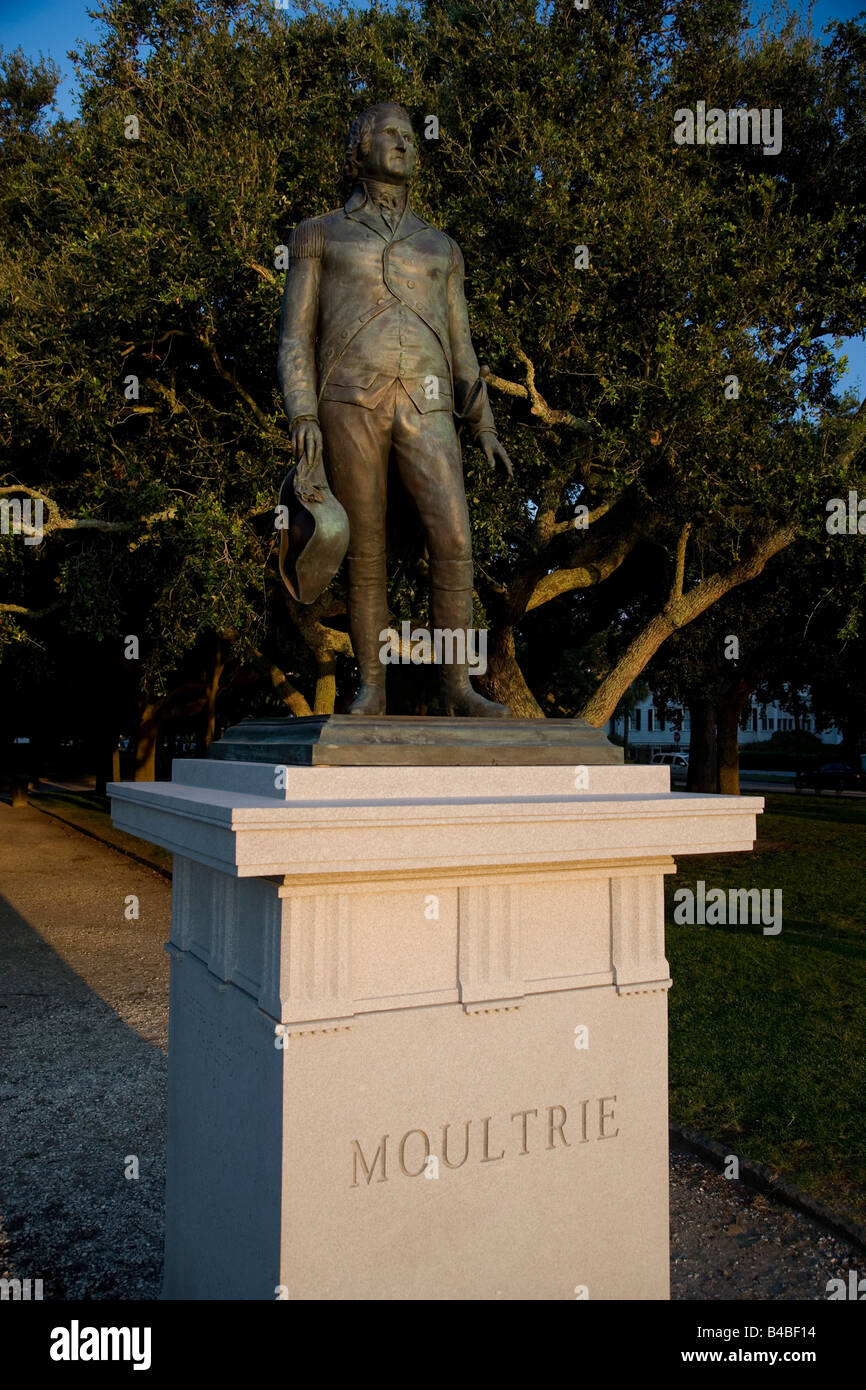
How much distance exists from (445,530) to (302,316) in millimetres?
908

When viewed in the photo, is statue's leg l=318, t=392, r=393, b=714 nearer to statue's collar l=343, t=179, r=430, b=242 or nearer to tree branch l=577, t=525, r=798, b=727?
statue's collar l=343, t=179, r=430, b=242

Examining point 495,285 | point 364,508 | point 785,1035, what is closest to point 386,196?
point 364,508

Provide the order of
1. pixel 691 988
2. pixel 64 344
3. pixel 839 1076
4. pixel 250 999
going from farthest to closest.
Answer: pixel 64 344, pixel 691 988, pixel 839 1076, pixel 250 999

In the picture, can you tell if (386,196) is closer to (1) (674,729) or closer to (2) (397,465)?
(2) (397,465)

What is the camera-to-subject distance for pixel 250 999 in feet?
9.53

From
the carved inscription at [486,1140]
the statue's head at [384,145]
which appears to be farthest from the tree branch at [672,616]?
the carved inscription at [486,1140]

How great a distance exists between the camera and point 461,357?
3.82 metres

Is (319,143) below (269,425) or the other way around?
the other way around

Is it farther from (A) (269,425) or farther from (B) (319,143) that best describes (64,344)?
(B) (319,143)

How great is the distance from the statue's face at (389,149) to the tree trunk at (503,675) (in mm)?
8580

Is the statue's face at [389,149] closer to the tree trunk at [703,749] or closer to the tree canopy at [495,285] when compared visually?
the tree canopy at [495,285]

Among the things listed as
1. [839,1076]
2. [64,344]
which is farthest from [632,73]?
[839,1076]
